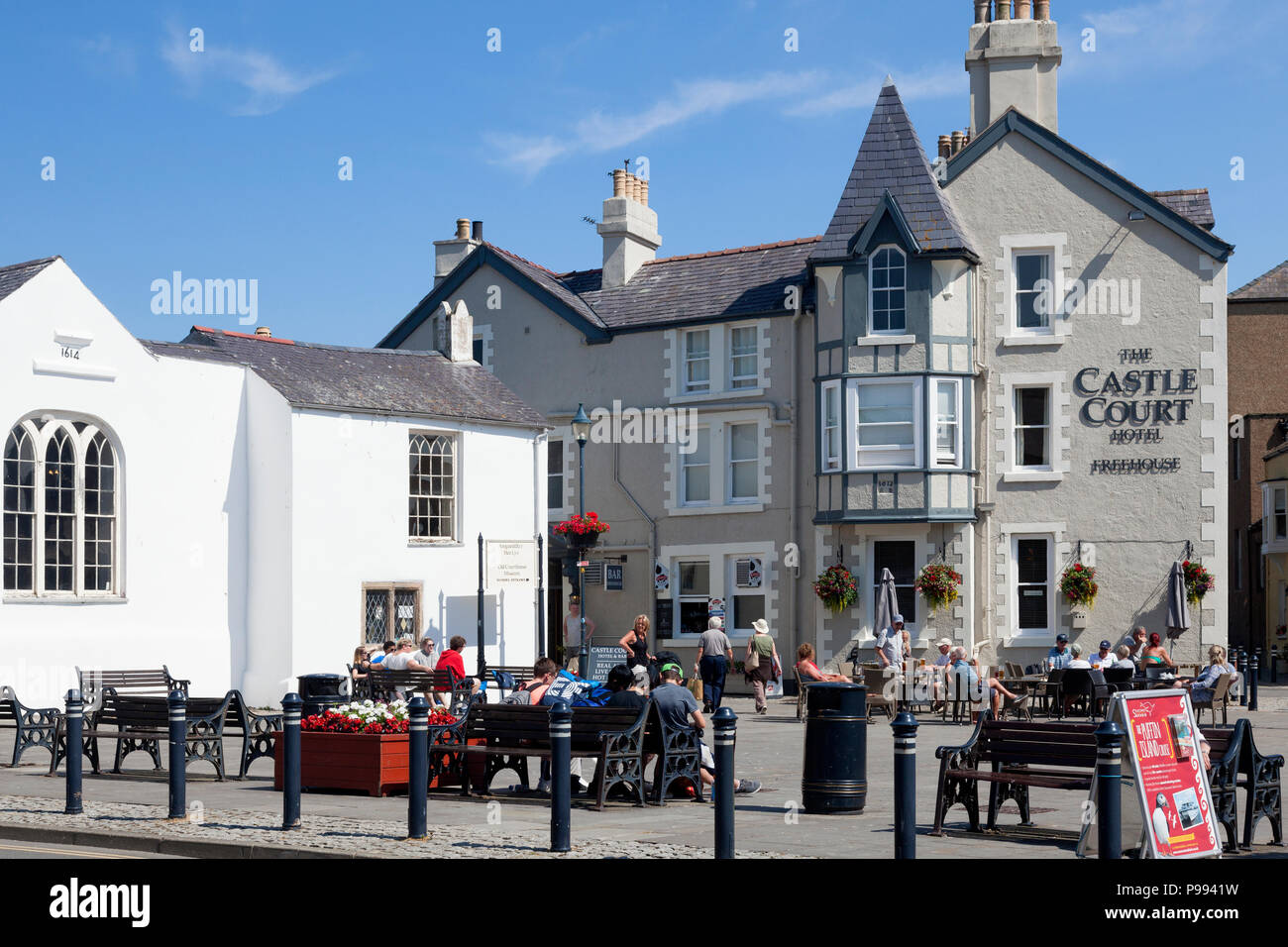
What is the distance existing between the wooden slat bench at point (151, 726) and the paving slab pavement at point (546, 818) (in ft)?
0.92

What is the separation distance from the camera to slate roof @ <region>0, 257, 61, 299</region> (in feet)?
78.0

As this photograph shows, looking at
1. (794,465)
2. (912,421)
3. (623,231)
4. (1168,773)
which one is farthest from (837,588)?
(1168,773)

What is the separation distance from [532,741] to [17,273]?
14.5 meters

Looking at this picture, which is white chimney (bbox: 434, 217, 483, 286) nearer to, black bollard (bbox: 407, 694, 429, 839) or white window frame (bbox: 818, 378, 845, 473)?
white window frame (bbox: 818, 378, 845, 473)

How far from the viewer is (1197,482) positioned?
31.0 meters

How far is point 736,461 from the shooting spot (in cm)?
3441

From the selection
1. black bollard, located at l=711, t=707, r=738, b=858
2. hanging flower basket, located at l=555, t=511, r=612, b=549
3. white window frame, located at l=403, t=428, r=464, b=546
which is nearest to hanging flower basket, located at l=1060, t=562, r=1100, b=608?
hanging flower basket, located at l=555, t=511, r=612, b=549

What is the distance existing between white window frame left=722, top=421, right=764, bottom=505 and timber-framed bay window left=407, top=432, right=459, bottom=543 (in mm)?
7101

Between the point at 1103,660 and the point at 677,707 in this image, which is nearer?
the point at 677,707

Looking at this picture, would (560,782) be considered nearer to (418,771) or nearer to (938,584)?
(418,771)

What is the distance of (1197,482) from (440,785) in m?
20.8
